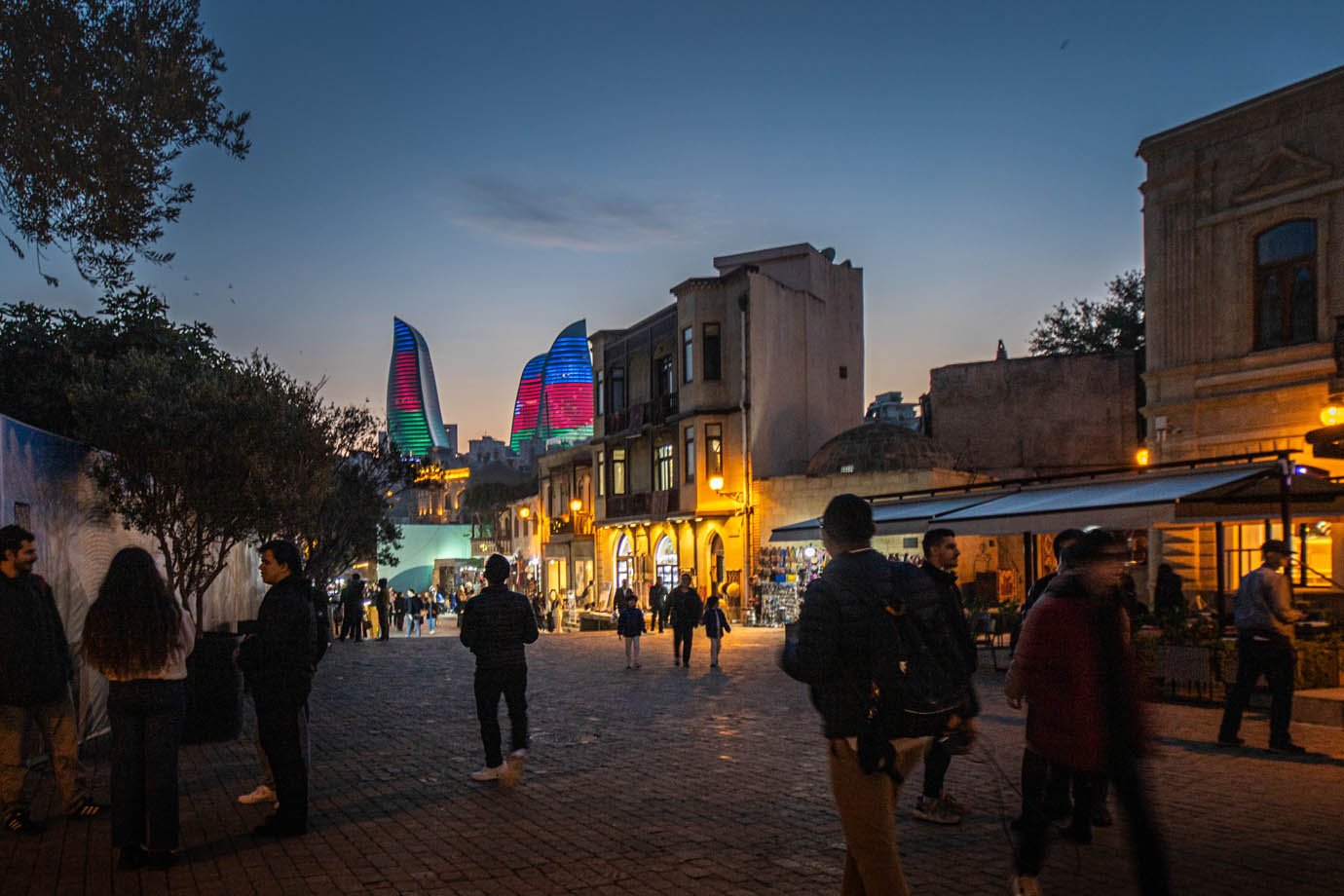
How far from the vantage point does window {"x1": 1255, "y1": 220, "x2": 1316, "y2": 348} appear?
20062 millimetres

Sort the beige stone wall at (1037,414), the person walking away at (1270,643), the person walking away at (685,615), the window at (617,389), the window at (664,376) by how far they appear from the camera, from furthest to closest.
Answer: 1. the window at (617,389)
2. the window at (664,376)
3. the beige stone wall at (1037,414)
4. the person walking away at (685,615)
5. the person walking away at (1270,643)

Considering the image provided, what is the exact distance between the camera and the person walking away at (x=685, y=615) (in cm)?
1850

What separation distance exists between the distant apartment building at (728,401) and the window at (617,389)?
1110 mm

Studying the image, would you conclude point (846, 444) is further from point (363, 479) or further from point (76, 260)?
point (76, 260)

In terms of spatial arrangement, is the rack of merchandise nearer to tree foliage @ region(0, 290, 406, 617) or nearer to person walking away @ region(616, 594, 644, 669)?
person walking away @ region(616, 594, 644, 669)

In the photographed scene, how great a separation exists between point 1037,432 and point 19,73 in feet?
95.5

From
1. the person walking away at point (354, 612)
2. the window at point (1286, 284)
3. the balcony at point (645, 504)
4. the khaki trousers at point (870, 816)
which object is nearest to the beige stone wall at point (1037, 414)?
the balcony at point (645, 504)

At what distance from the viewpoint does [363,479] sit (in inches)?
1135

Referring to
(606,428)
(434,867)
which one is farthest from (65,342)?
(606,428)

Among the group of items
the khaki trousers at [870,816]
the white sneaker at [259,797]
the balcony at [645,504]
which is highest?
the balcony at [645,504]

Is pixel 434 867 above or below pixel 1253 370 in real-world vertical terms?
below

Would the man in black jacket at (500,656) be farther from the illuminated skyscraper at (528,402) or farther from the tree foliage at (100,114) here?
the illuminated skyscraper at (528,402)

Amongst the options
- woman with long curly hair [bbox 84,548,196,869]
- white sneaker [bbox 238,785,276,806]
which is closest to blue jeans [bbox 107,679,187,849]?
woman with long curly hair [bbox 84,548,196,869]

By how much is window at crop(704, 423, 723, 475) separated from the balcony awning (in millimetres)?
21202
